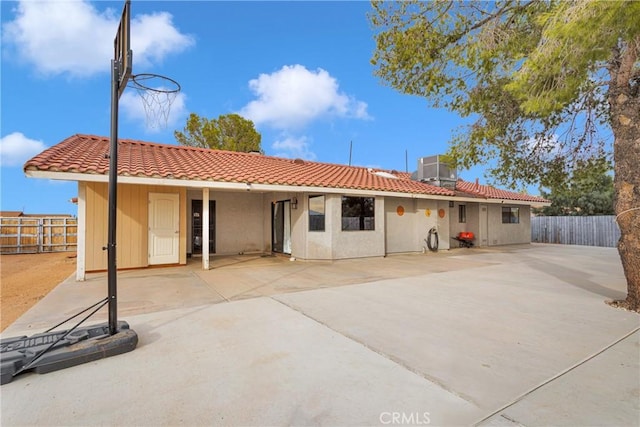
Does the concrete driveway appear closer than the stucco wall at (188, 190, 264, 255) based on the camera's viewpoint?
Yes

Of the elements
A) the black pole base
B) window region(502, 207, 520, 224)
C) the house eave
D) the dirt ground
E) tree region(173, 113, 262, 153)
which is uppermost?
tree region(173, 113, 262, 153)

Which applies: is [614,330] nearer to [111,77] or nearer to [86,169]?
[111,77]

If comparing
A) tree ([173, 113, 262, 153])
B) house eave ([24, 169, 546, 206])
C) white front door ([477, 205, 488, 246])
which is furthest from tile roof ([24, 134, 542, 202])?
tree ([173, 113, 262, 153])

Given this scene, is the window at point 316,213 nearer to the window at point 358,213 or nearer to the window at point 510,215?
the window at point 358,213

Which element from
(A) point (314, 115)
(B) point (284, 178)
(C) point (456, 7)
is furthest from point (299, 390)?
(A) point (314, 115)

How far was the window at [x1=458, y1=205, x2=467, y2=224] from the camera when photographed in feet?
54.7

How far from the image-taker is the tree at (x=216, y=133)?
22.6m

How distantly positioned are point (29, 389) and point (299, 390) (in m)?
2.38

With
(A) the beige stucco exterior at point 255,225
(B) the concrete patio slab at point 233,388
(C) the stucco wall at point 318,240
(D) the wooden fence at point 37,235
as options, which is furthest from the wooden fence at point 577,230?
(D) the wooden fence at point 37,235

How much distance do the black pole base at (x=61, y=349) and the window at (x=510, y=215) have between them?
781 inches

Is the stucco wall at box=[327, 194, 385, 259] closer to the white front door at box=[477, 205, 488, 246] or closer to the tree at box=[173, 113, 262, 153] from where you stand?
the white front door at box=[477, 205, 488, 246]

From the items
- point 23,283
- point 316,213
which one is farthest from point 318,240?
point 23,283

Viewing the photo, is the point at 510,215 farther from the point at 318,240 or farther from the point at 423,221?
the point at 318,240

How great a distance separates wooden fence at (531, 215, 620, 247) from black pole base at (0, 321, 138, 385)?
23.9 m
